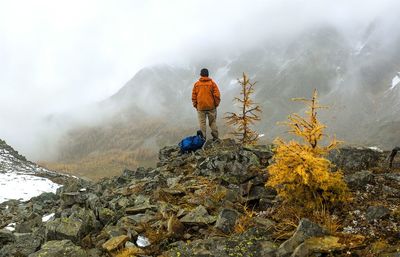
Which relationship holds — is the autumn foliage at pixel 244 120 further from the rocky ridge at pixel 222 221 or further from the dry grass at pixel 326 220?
the dry grass at pixel 326 220

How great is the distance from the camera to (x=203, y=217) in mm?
9734

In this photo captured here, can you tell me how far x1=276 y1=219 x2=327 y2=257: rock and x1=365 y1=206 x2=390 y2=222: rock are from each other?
48.9 inches

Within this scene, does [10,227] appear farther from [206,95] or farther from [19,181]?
[19,181]

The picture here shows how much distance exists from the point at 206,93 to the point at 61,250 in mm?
12592

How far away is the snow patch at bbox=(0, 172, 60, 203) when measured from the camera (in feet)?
99.0

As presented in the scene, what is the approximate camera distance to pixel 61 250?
8836 millimetres

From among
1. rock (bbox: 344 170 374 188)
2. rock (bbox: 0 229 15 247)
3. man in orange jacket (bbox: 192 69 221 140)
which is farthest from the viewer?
man in orange jacket (bbox: 192 69 221 140)

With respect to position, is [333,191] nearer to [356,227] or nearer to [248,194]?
[356,227]

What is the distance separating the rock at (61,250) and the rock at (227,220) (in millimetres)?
2814

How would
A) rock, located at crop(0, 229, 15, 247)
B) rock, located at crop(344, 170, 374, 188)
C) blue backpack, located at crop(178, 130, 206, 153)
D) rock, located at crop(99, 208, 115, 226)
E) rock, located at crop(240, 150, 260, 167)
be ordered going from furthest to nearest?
1. blue backpack, located at crop(178, 130, 206, 153)
2. rock, located at crop(240, 150, 260, 167)
3. rock, located at crop(0, 229, 15, 247)
4. rock, located at crop(99, 208, 115, 226)
5. rock, located at crop(344, 170, 374, 188)

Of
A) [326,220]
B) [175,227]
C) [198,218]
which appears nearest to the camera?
[326,220]

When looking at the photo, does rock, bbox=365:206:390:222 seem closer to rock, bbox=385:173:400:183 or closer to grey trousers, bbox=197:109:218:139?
rock, bbox=385:173:400:183

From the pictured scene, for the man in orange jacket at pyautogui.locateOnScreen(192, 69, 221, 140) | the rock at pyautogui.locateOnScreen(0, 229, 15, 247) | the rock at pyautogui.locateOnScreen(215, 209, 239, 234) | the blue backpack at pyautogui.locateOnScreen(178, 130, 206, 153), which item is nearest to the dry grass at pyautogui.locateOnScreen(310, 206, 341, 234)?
the rock at pyautogui.locateOnScreen(215, 209, 239, 234)

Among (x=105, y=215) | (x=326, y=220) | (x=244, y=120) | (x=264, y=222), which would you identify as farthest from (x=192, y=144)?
(x=326, y=220)
